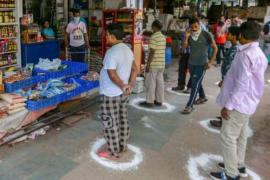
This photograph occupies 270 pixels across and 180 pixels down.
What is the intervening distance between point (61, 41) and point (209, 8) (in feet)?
31.5

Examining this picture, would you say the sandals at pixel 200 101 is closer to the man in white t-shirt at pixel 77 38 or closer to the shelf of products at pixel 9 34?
the man in white t-shirt at pixel 77 38

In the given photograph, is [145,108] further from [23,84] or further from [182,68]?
[23,84]

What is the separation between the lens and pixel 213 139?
448cm

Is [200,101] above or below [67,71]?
below

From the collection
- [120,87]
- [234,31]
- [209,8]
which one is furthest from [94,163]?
[209,8]

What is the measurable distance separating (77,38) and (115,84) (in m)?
4.31

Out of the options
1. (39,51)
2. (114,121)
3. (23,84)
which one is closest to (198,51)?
(114,121)

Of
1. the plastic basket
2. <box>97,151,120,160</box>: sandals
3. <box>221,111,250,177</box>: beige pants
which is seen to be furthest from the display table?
<box>221,111,250,177</box>: beige pants

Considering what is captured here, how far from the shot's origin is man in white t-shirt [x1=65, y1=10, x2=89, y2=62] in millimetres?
7330

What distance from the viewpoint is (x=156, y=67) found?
18.1ft

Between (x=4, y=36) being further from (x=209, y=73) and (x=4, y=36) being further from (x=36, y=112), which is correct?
(x=209, y=73)

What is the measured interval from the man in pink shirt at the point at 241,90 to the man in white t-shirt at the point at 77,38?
16.0 ft

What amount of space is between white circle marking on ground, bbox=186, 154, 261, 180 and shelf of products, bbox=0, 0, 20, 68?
5.17 m

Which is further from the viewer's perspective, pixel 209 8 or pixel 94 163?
pixel 209 8
